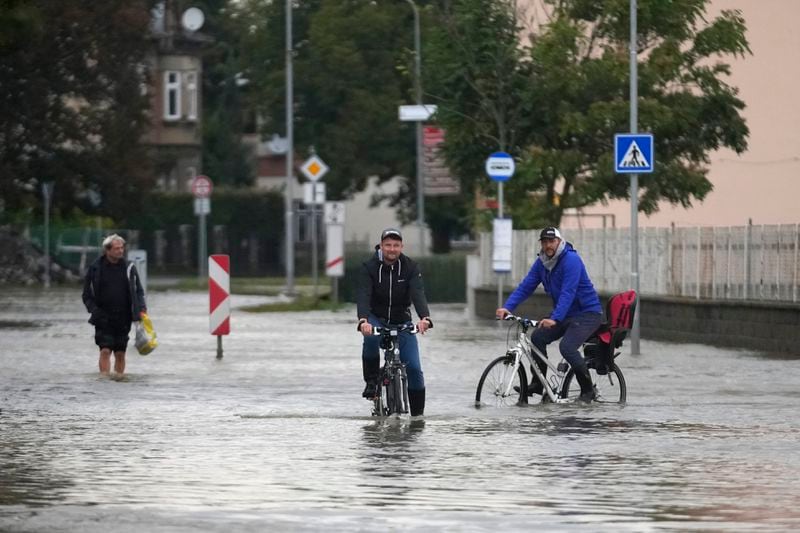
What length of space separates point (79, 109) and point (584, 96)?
2528 centimetres

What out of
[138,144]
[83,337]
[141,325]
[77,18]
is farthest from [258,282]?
[141,325]

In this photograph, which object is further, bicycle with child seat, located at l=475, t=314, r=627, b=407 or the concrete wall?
the concrete wall

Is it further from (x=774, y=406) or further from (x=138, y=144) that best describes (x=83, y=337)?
(x=138, y=144)

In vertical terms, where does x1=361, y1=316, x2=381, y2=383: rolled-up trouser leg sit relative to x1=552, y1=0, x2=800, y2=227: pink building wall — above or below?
below

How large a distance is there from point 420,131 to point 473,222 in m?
11.6

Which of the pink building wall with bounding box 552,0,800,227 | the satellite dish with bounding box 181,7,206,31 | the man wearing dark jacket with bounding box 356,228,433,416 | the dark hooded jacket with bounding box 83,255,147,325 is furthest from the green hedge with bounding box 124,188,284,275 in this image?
the man wearing dark jacket with bounding box 356,228,433,416

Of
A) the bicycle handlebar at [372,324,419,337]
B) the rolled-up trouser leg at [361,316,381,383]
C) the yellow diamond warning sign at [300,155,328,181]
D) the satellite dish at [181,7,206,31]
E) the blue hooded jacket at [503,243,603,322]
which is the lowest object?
the rolled-up trouser leg at [361,316,381,383]

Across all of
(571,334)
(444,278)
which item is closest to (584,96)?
(444,278)

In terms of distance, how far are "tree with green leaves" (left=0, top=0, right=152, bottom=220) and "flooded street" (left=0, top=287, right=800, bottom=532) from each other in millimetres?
35261

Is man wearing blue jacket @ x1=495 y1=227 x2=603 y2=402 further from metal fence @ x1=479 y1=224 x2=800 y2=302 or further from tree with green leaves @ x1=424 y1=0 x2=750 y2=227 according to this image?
tree with green leaves @ x1=424 y1=0 x2=750 y2=227

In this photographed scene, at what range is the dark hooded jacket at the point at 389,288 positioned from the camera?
56.1ft

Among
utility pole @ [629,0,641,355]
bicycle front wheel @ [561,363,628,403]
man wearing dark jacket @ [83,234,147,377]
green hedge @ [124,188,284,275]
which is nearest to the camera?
bicycle front wheel @ [561,363,628,403]

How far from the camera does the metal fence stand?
94.1ft

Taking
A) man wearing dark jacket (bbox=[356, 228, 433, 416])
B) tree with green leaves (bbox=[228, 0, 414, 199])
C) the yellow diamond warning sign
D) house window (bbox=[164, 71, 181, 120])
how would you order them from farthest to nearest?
house window (bbox=[164, 71, 181, 120]) → tree with green leaves (bbox=[228, 0, 414, 199]) → the yellow diamond warning sign → man wearing dark jacket (bbox=[356, 228, 433, 416])
